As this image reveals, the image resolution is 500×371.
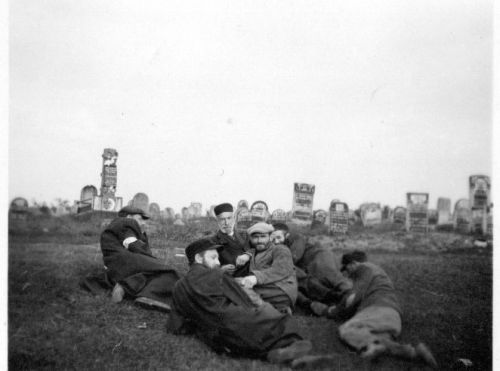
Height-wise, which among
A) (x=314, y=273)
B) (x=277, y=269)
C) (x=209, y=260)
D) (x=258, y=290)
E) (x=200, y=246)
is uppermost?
(x=200, y=246)

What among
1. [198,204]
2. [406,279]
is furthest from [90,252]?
[406,279]

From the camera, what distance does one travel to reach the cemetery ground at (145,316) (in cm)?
500

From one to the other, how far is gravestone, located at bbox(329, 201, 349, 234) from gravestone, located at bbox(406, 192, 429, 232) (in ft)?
3.53

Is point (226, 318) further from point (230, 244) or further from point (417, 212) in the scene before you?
point (417, 212)

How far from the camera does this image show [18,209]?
20.2 ft

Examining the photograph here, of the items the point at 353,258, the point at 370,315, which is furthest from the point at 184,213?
the point at 370,315

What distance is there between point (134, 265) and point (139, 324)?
3.32 feet

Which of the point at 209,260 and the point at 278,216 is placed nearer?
the point at 209,260

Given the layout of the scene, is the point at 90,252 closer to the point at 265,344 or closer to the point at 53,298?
the point at 53,298

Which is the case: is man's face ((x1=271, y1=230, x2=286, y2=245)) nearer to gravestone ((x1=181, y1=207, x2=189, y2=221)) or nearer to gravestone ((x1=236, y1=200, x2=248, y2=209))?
gravestone ((x1=236, y1=200, x2=248, y2=209))

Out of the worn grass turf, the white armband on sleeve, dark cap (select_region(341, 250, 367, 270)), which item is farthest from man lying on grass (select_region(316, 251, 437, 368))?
the white armband on sleeve

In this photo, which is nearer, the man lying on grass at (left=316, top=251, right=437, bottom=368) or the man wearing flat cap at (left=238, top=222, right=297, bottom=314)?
the man lying on grass at (left=316, top=251, right=437, bottom=368)

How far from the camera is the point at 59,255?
6.41 metres

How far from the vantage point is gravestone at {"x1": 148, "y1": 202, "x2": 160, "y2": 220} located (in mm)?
6904
